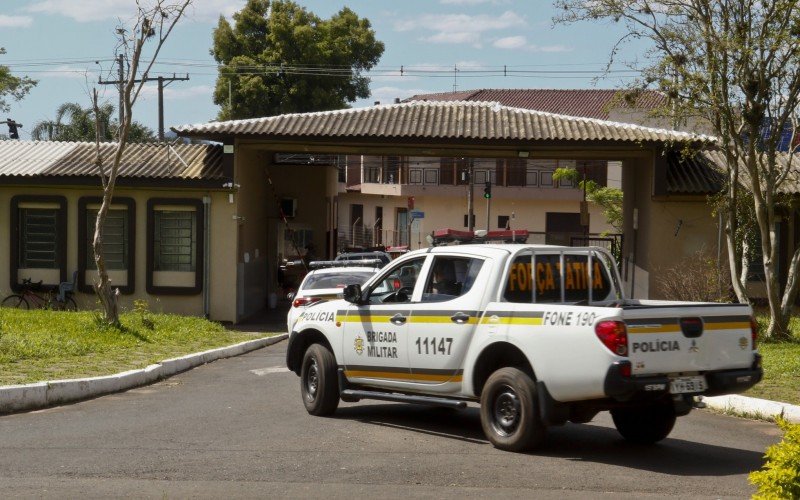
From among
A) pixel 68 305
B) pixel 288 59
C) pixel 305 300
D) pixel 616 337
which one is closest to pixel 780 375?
pixel 616 337

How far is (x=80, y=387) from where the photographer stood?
13742 mm

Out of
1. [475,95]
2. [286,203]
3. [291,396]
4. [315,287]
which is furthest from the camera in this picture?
[475,95]

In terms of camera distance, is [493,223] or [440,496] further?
[493,223]

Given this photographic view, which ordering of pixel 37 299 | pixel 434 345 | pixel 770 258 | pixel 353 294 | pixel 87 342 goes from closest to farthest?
pixel 434 345 < pixel 353 294 < pixel 87 342 < pixel 770 258 < pixel 37 299

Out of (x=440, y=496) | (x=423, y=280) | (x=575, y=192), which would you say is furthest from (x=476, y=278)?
(x=575, y=192)

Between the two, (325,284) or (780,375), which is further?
(325,284)

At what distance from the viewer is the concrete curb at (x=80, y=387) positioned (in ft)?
41.3

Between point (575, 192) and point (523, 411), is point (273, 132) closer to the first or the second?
point (523, 411)

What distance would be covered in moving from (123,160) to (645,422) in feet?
67.5

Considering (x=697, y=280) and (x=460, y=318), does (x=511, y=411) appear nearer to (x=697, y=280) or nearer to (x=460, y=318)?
(x=460, y=318)

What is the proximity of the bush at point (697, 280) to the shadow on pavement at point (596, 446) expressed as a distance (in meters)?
12.2

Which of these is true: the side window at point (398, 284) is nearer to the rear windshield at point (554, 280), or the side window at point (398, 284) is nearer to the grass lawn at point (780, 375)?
the rear windshield at point (554, 280)

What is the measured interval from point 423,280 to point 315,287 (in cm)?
945

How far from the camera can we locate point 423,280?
36.8 ft
